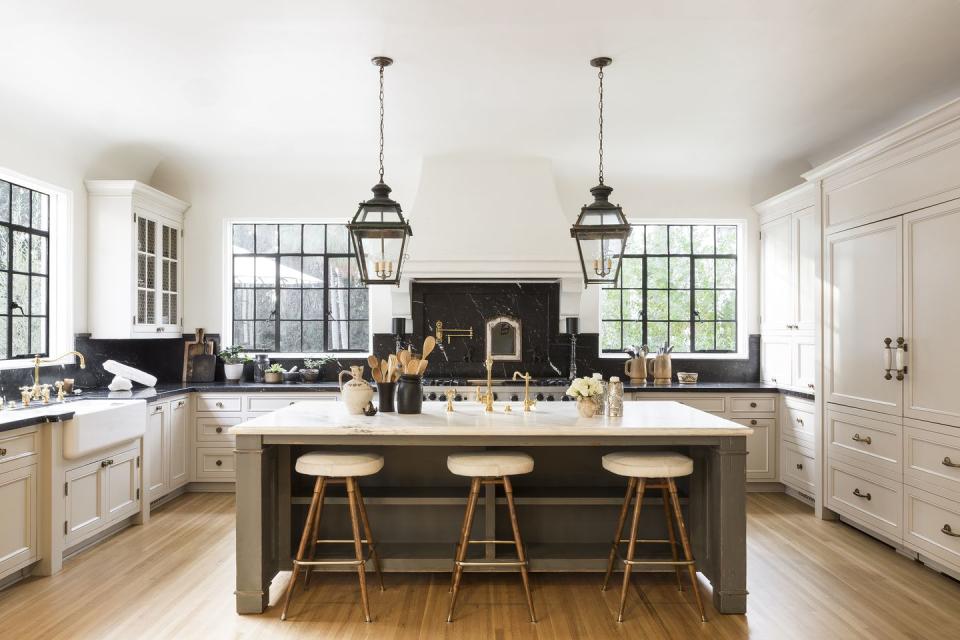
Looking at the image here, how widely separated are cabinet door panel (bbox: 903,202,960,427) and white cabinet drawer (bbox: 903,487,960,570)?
1.46 feet

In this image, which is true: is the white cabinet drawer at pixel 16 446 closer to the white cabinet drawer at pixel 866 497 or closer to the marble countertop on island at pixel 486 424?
the marble countertop on island at pixel 486 424

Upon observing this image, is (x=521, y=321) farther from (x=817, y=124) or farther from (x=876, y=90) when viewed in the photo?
(x=876, y=90)

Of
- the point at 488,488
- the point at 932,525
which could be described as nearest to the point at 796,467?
the point at 932,525

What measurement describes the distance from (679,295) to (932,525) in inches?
123

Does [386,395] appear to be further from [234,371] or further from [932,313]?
[932,313]

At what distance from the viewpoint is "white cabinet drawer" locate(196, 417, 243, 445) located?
550 cm

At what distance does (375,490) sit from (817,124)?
4127mm

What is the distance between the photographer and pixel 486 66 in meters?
3.87

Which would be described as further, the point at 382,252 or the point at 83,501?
the point at 83,501

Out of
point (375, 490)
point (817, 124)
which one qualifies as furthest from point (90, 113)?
point (817, 124)

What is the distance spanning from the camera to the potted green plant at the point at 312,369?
600 centimetres

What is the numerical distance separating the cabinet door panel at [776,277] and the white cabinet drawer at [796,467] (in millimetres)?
1013

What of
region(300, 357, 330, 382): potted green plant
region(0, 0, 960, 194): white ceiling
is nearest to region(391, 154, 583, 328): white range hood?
region(0, 0, 960, 194): white ceiling

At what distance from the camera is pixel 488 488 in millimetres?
3344
